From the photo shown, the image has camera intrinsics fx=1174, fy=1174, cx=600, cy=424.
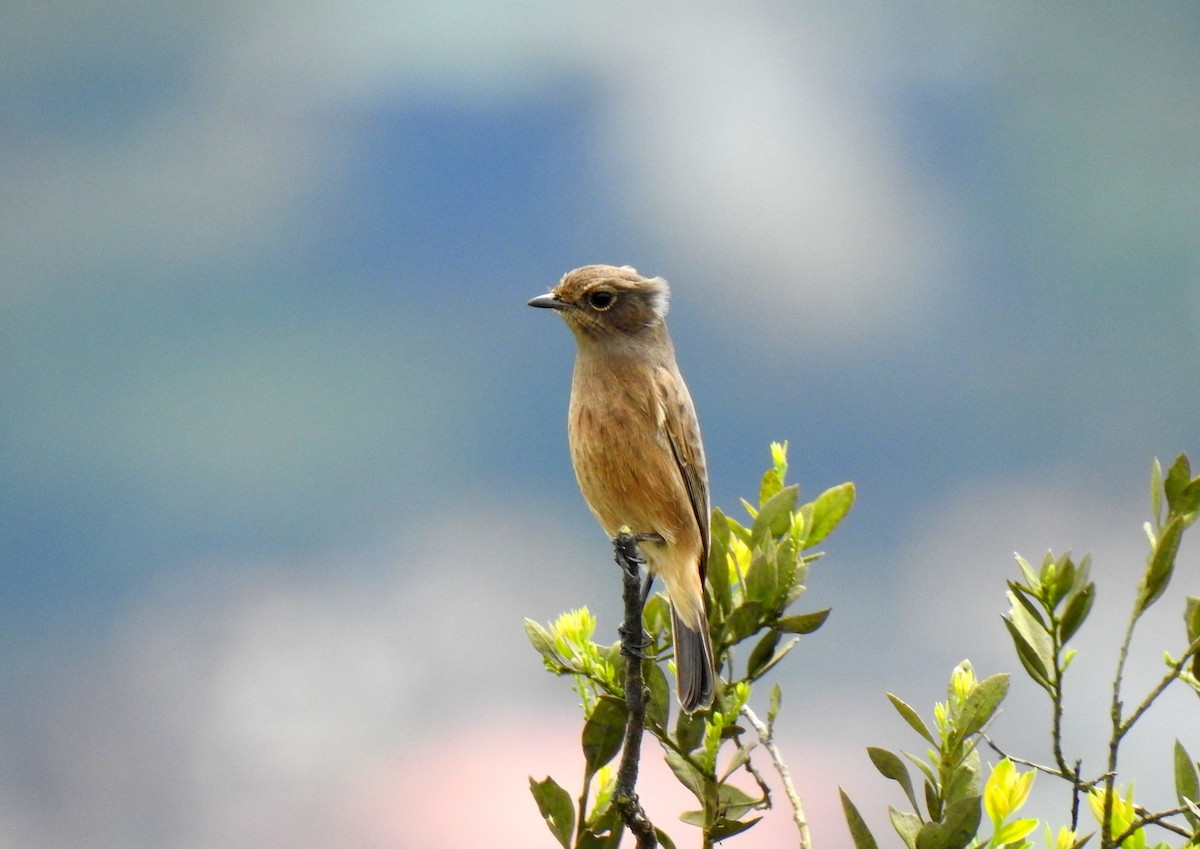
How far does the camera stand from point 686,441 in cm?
325

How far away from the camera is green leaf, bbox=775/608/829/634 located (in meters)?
2.16

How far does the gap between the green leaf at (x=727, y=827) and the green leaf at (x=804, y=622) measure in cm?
37

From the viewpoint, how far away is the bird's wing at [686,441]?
322cm

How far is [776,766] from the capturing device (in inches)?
79.8

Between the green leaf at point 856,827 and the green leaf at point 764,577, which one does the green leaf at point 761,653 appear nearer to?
the green leaf at point 764,577

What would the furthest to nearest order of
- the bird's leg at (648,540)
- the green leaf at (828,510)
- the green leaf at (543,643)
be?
the bird's leg at (648,540), the green leaf at (828,510), the green leaf at (543,643)

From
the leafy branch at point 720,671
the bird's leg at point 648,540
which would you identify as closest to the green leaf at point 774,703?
the leafy branch at point 720,671

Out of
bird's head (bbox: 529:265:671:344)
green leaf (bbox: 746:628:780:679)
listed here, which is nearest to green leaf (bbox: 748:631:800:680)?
green leaf (bbox: 746:628:780:679)

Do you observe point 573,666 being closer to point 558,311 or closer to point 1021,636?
point 1021,636

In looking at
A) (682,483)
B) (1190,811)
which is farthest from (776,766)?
(682,483)

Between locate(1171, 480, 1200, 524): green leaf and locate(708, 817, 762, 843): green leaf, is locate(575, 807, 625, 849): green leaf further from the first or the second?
locate(1171, 480, 1200, 524): green leaf

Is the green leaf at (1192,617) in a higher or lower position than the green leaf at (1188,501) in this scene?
lower

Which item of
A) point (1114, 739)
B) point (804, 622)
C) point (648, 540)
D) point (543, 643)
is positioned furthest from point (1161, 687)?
point (648, 540)

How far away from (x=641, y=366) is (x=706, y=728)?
1.35 metres
